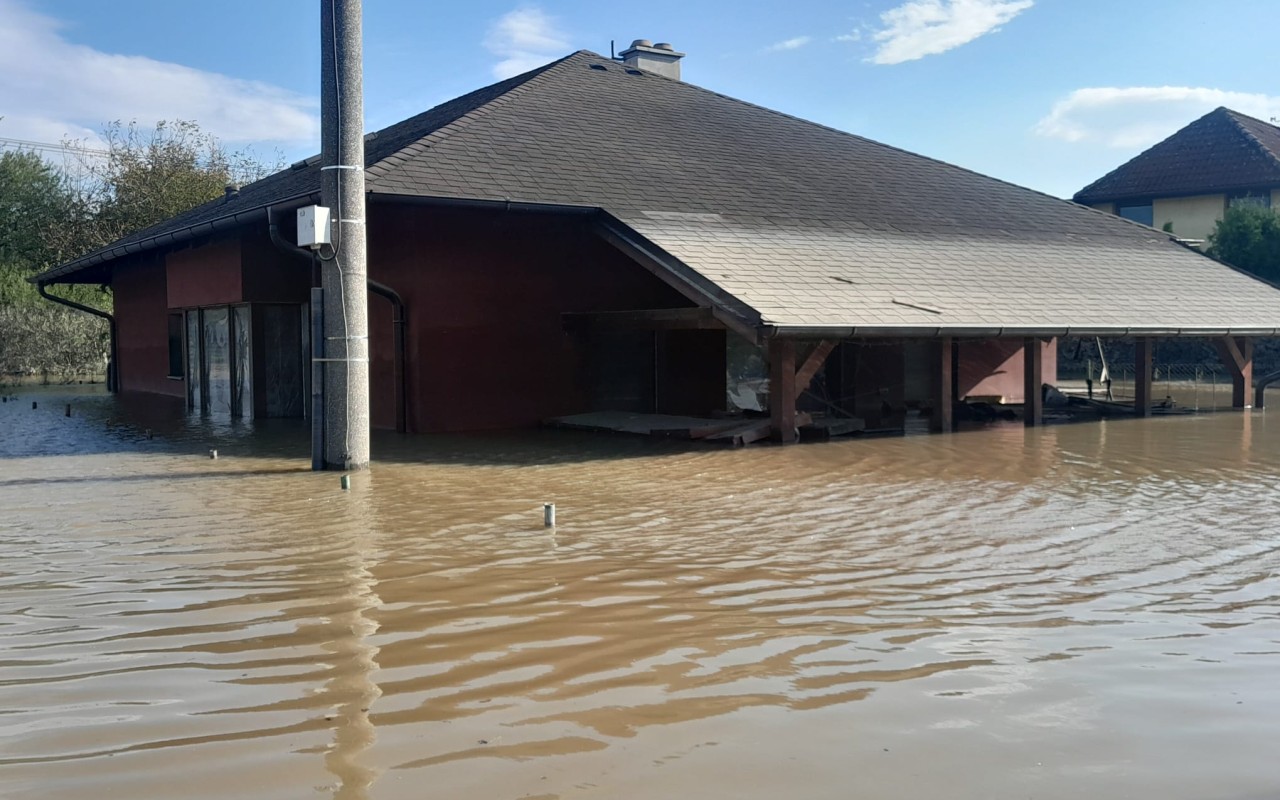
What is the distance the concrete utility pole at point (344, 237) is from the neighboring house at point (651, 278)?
84.6 inches

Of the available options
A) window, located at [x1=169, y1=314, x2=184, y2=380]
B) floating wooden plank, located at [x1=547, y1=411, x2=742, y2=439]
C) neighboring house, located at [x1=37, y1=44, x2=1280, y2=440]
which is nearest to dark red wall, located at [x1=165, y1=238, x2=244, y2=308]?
neighboring house, located at [x1=37, y1=44, x2=1280, y2=440]

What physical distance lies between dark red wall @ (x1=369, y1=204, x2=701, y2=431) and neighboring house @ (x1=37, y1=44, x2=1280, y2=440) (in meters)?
0.03

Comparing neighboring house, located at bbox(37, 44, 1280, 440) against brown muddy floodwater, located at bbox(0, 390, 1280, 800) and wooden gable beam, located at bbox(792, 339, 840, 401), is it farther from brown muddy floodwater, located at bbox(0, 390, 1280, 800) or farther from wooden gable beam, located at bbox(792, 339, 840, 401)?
brown muddy floodwater, located at bbox(0, 390, 1280, 800)

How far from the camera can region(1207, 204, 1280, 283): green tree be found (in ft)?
99.7

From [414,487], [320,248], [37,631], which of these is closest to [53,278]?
[320,248]

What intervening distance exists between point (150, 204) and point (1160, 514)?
37.3 m

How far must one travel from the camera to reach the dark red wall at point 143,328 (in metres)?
23.5

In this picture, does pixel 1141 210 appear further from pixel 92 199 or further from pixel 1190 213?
pixel 92 199

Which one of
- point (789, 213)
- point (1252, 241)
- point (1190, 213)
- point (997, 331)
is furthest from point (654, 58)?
point (1190, 213)

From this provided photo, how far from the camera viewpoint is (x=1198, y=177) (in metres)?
36.6

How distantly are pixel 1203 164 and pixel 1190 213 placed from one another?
1.62 m

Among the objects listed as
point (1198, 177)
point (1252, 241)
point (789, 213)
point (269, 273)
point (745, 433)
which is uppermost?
point (1198, 177)

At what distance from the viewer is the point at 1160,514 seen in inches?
337

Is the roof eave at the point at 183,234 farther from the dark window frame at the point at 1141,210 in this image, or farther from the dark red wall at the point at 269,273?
the dark window frame at the point at 1141,210
